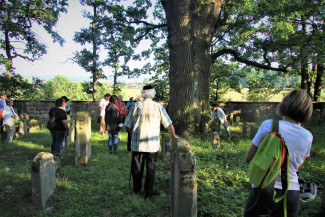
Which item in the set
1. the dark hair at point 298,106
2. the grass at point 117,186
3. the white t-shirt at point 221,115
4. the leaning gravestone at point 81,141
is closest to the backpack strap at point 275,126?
the dark hair at point 298,106

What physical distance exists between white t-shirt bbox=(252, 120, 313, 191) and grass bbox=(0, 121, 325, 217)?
172 centimetres

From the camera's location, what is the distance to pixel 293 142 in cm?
196

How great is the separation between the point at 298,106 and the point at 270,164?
58cm

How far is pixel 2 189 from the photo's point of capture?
14.0ft

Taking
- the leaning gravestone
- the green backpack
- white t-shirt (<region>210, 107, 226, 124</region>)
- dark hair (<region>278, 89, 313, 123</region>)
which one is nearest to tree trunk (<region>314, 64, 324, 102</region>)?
white t-shirt (<region>210, 107, 226, 124</region>)

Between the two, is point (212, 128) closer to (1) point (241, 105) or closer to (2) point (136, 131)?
(2) point (136, 131)

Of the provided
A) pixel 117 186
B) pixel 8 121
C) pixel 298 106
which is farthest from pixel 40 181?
pixel 8 121

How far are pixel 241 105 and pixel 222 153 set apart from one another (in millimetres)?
11626

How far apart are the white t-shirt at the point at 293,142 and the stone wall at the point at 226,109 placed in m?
15.4

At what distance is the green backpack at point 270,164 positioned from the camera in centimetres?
181

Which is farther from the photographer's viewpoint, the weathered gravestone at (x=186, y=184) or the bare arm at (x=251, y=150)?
the weathered gravestone at (x=186, y=184)

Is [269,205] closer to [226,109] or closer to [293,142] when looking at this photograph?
[293,142]

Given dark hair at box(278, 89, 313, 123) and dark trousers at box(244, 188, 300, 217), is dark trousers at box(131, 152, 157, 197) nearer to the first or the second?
dark trousers at box(244, 188, 300, 217)

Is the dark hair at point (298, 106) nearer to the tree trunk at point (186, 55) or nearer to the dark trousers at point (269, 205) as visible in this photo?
the dark trousers at point (269, 205)
